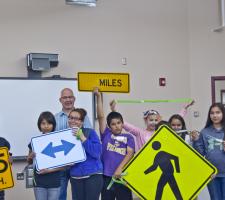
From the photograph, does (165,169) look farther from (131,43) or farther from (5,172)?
(131,43)

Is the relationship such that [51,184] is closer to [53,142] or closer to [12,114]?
[53,142]

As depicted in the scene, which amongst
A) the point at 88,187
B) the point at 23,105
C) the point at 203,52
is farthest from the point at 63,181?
the point at 203,52

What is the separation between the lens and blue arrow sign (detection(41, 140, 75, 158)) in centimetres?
381

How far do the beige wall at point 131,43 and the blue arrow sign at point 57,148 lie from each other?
8.43 ft

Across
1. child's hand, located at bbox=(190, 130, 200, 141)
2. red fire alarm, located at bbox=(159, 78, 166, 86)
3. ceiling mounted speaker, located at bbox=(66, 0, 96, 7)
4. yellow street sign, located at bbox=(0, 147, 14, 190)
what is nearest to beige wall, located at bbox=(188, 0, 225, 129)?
red fire alarm, located at bbox=(159, 78, 166, 86)

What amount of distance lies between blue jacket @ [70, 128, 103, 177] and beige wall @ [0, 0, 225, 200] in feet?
8.56

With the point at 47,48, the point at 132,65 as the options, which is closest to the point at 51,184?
the point at 47,48

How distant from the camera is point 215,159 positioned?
3842 mm

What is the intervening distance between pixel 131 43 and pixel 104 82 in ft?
11.4

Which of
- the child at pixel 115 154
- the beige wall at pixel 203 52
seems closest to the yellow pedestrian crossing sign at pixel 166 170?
the child at pixel 115 154

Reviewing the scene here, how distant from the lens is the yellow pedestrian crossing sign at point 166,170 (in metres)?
2.74

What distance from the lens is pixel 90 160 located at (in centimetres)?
389

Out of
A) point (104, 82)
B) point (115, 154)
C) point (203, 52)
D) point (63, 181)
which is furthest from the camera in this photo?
point (203, 52)

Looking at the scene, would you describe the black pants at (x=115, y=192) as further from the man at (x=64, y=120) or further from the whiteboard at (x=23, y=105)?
the whiteboard at (x=23, y=105)
